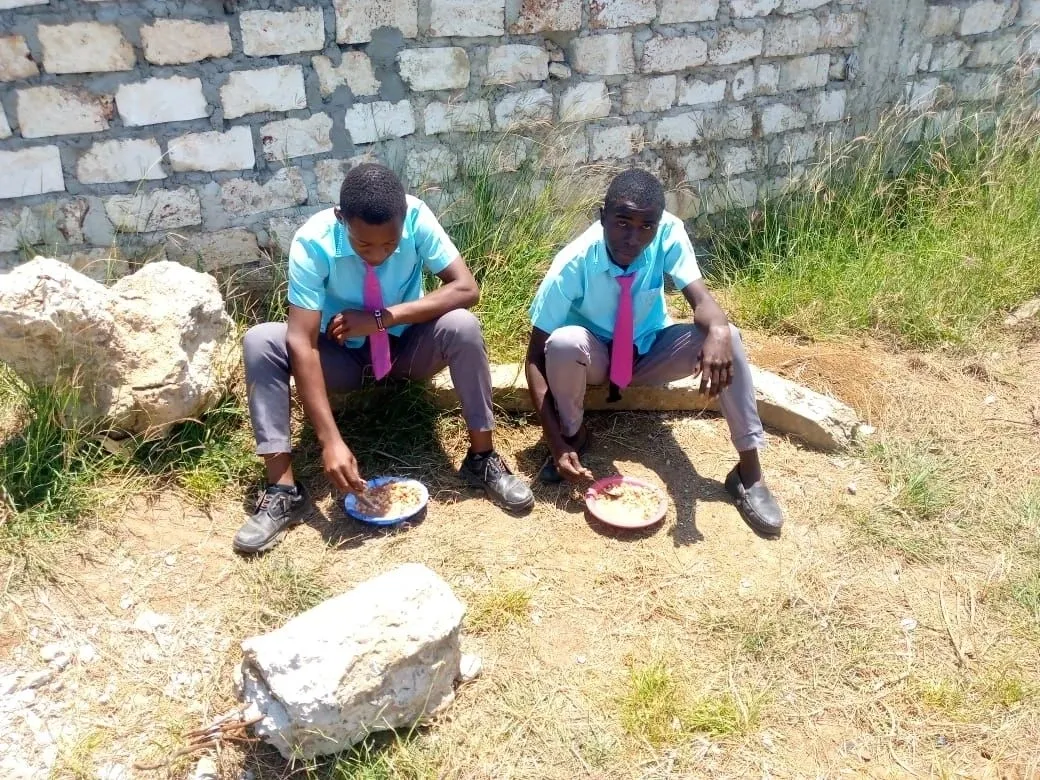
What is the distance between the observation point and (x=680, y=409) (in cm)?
350

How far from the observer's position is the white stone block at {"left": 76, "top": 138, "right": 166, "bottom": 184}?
10.9 feet

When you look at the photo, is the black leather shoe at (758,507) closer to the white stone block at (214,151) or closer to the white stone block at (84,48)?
the white stone block at (214,151)

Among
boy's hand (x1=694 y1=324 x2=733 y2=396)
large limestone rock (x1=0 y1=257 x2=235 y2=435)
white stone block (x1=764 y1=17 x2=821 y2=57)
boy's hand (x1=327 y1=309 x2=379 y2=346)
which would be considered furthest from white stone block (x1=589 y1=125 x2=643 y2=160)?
large limestone rock (x1=0 y1=257 x2=235 y2=435)

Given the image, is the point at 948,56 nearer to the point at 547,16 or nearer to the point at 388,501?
the point at 547,16

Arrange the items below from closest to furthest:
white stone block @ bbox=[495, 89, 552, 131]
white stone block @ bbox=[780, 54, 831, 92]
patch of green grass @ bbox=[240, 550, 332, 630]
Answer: patch of green grass @ bbox=[240, 550, 332, 630] → white stone block @ bbox=[495, 89, 552, 131] → white stone block @ bbox=[780, 54, 831, 92]

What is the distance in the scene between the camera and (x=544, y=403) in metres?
2.96

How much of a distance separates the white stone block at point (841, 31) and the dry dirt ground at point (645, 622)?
2.68 meters

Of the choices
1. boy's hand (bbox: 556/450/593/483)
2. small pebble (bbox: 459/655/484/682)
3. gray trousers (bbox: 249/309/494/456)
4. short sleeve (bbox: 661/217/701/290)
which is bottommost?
small pebble (bbox: 459/655/484/682)

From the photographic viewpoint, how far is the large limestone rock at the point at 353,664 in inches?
74.1

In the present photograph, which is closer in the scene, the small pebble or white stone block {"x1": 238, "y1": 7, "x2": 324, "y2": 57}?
the small pebble

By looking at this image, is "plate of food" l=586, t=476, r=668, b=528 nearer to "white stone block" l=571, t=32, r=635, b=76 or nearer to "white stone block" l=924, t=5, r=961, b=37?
"white stone block" l=571, t=32, r=635, b=76

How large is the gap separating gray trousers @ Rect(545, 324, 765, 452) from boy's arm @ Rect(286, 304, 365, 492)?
30.5 inches

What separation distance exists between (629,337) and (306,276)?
3.74 feet

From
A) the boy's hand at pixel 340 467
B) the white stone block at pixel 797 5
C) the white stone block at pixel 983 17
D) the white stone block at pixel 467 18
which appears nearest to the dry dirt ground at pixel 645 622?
the boy's hand at pixel 340 467
